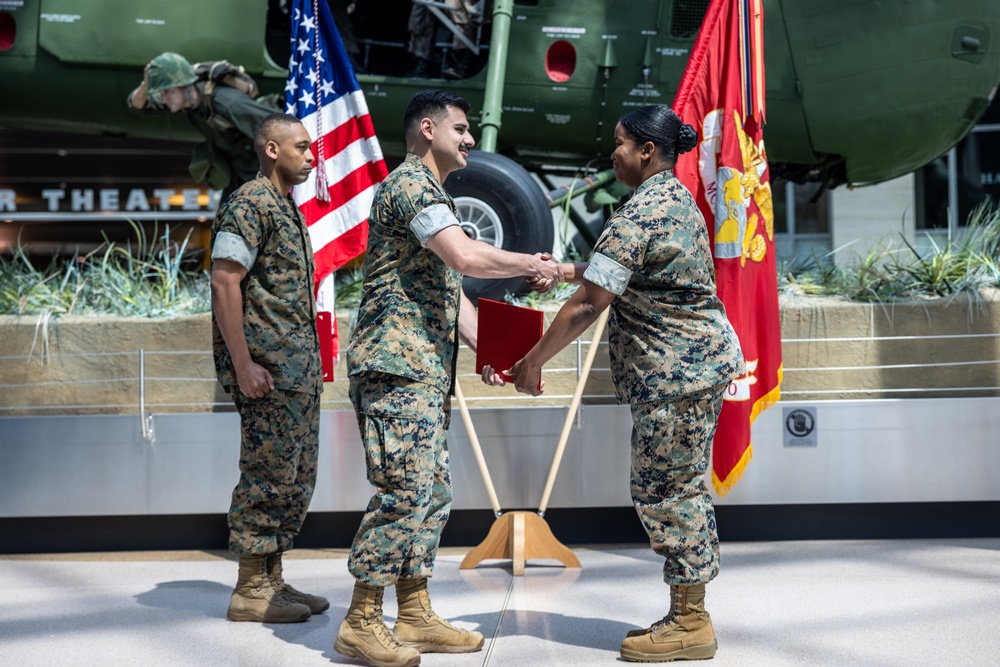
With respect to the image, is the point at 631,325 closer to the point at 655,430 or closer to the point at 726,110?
the point at 655,430

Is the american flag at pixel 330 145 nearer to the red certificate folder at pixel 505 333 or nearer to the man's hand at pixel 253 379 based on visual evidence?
the man's hand at pixel 253 379

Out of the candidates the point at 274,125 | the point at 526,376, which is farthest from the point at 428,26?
the point at 526,376

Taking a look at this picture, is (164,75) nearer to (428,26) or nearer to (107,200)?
(428,26)

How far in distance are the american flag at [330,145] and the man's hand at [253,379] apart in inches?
56.8

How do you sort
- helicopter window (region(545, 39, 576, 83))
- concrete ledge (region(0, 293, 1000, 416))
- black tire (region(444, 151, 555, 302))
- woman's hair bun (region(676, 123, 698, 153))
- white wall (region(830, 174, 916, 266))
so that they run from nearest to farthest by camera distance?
woman's hair bun (region(676, 123, 698, 153)) < concrete ledge (region(0, 293, 1000, 416)) < black tire (region(444, 151, 555, 302)) < helicopter window (region(545, 39, 576, 83)) < white wall (region(830, 174, 916, 266))

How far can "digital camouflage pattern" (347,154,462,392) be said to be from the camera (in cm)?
344

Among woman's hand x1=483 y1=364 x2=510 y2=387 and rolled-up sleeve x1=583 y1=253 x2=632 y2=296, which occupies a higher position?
rolled-up sleeve x1=583 y1=253 x2=632 y2=296

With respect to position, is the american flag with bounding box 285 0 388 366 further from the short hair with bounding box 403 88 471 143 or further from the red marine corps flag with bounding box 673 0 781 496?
the short hair with bounding box 403 88 471 143

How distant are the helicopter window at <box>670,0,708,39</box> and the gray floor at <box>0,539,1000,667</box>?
10.7 ft

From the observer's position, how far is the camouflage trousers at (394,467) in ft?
11.2

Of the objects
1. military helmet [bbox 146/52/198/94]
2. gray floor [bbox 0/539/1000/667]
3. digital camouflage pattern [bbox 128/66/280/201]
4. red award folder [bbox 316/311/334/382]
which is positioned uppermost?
military helmet [bbox 146/52/198/94]

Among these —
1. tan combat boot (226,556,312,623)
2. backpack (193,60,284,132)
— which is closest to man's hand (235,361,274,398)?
tan combat boot (226,556,312,623)

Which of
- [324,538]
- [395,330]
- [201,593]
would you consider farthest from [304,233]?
[324,538]

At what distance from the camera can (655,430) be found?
350 cm
